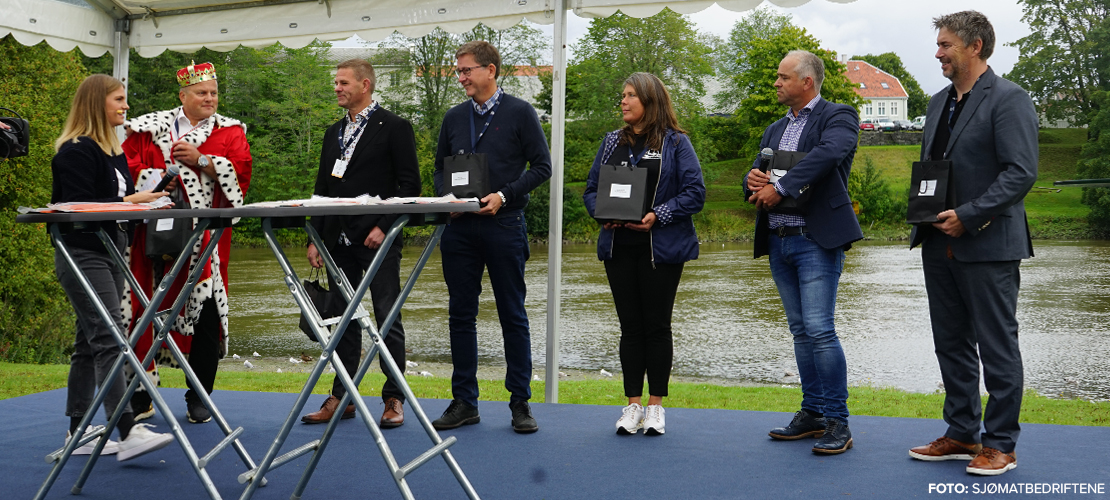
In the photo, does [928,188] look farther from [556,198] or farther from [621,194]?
[556,198]

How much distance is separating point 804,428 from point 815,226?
92 cm

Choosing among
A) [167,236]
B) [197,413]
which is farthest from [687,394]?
[167,236]

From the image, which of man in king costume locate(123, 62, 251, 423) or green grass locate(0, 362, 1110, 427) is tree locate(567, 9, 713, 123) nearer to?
green grass locate(0, 362, 1110, 427)

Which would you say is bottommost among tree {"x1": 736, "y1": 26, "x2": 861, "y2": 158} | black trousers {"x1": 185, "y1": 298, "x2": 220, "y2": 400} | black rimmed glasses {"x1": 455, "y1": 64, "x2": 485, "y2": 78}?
black trousers {"x1": 185, "y1": 298, "x2": 220, "y2": 400}

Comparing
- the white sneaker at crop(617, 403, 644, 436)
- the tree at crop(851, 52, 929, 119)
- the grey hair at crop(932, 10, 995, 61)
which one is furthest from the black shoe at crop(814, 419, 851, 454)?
the tree at crop(851, 52, 929, 119)

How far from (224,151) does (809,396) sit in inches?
118

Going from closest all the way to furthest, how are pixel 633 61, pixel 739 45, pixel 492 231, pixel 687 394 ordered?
pixel 492 231 → pixel 687 394 → pixel 633 61 → pixel 739 45

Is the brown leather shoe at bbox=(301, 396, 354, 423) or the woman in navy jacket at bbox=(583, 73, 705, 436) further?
the brown leather shoe at bbox=(301, 396, 354, 423)

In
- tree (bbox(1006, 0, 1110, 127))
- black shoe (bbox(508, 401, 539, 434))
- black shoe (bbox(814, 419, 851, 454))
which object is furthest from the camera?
tree (bbox(1006, 0, 1110, 127))

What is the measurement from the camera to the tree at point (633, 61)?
3797 centimetres

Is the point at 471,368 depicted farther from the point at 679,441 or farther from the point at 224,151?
the point at 224,151

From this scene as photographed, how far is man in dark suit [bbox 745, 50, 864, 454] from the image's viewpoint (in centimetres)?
363

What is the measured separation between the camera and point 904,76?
260 ft

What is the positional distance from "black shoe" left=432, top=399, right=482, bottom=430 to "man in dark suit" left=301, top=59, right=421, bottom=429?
0.22 m
